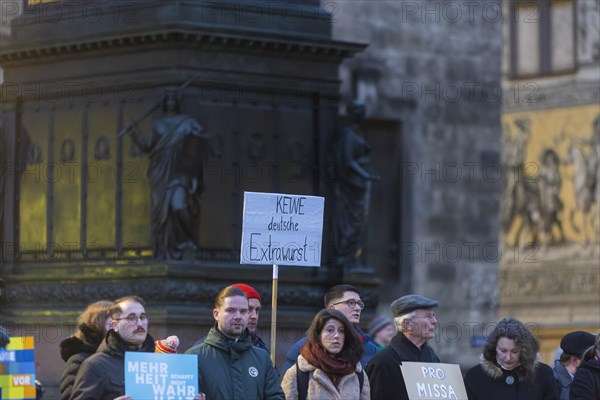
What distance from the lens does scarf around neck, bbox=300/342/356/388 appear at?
11938 mm

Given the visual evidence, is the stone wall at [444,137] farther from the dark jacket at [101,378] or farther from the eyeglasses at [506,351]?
the dark jacket at [101,378]

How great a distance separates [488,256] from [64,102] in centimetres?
716

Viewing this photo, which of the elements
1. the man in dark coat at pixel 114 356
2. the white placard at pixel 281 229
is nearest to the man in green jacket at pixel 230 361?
the man in dark coat at pixel 114 356

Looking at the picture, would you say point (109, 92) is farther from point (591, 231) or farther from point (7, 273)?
point (591, 231)

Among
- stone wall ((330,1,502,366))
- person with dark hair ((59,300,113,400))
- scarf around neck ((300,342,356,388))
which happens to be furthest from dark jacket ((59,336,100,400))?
stone wall ((330,1,502,366))

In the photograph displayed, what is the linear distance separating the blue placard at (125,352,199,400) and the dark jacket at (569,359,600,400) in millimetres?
2662

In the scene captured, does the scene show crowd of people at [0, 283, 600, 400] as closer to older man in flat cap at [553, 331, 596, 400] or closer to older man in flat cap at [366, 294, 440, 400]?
older man in flat cap at [366, 294, 440, 400]

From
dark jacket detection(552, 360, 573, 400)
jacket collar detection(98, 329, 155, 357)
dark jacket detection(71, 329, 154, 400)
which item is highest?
jacket collar detection(98, 329, 155, 357)

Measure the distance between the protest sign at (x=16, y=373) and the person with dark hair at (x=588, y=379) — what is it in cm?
354

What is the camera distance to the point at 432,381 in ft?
41.1

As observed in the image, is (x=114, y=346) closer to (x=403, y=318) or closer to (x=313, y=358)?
(x=313, y=358)

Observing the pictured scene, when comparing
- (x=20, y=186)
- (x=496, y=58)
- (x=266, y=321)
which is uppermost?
(x=496, y=58)

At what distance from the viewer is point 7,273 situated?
1864 cm

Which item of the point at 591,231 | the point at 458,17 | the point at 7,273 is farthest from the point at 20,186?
the point at 591,231
